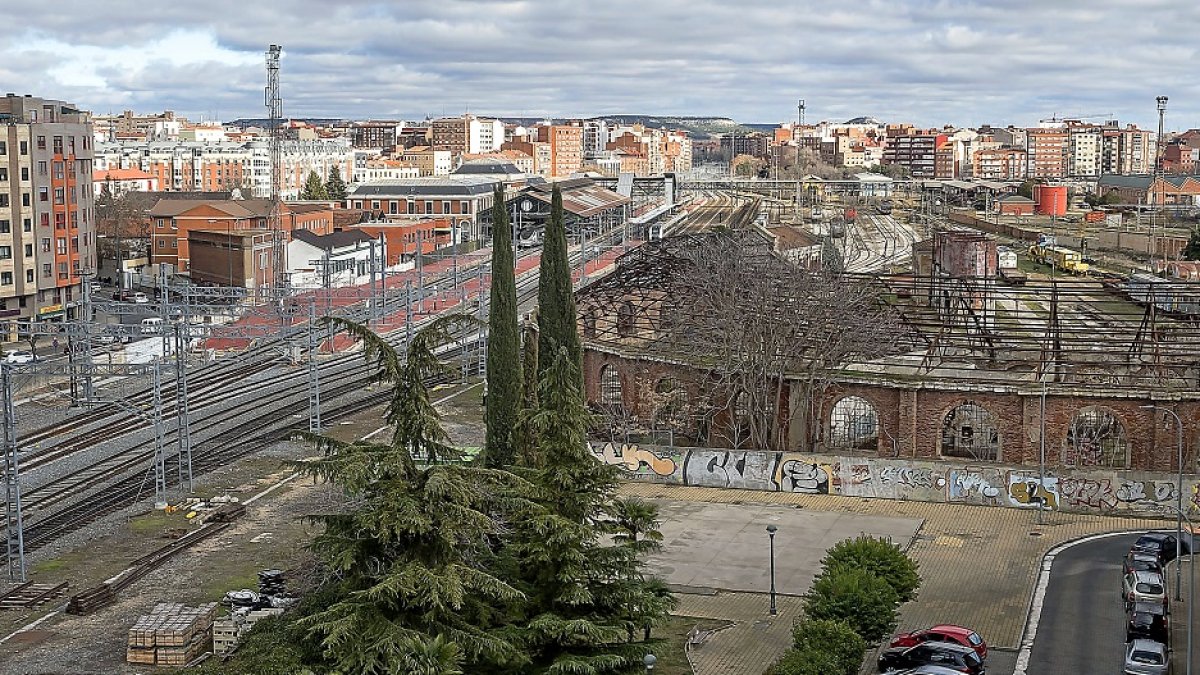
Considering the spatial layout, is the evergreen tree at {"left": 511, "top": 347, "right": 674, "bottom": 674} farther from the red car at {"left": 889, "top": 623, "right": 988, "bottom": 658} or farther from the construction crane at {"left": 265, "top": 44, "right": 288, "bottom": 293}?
the construction crane at {"left": 265, "top": 44, "right": 288, "bottom": 293}

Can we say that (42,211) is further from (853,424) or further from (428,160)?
(428,160)

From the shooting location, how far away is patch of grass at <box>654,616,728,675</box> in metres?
24.3

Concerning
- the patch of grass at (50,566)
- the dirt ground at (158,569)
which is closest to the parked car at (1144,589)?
the dirt ground at (158,569)

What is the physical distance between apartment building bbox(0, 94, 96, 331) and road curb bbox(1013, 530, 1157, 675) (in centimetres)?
4638

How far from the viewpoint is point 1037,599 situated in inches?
1106

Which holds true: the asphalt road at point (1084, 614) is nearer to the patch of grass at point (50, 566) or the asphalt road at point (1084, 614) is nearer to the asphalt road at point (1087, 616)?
the asphalt road at point (1087, 616)

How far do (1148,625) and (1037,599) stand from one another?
3485mm

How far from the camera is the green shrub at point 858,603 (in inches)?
899

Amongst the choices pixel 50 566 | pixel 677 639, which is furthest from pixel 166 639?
pixel 677 639

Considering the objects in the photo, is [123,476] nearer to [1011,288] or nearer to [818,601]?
[818,601]

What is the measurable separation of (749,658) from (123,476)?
2208cm

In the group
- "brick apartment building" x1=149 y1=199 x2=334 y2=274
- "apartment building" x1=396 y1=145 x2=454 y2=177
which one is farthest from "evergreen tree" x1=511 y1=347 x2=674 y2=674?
"apartment building" x1=396 y1=145 x2=454 y2=177

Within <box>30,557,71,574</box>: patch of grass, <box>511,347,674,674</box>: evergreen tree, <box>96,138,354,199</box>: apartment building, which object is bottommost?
<box>30,557,71,574</box>: patch of grass

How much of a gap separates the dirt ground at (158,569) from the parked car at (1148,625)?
15411 mm
